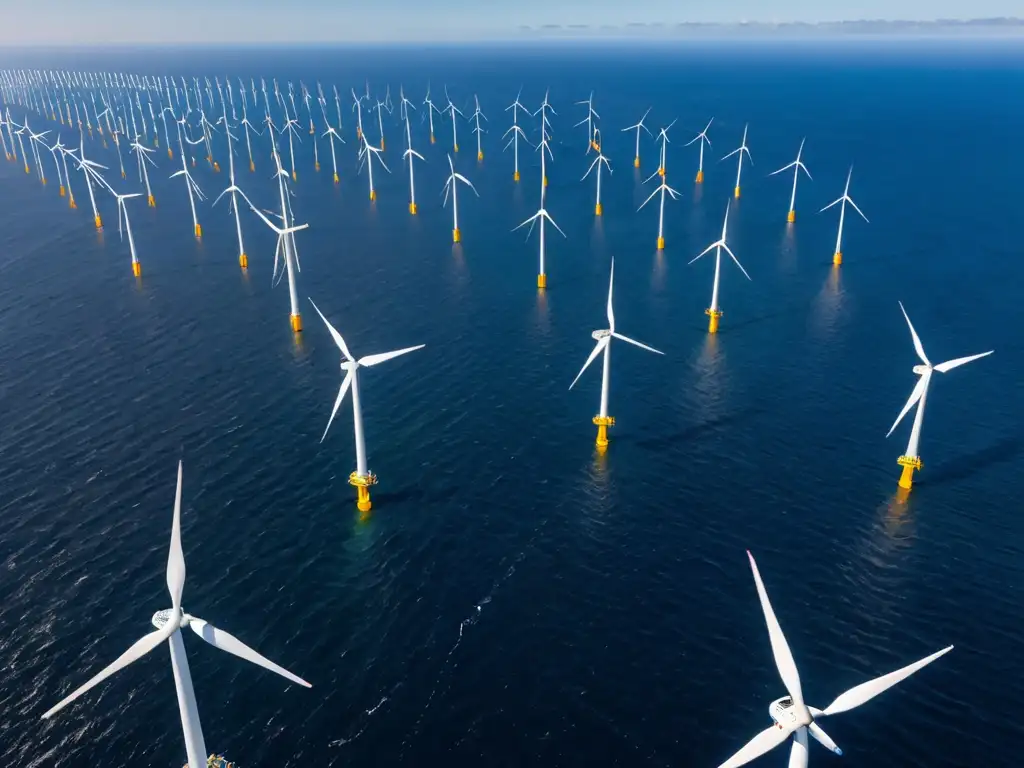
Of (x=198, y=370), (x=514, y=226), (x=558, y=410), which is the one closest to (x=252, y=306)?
(x=198, y=370)

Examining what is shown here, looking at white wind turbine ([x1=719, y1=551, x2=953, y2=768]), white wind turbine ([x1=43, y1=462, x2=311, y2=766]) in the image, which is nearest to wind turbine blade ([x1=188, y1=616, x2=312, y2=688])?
white wind turbine ([x1=43, y1=462, x2=311, y2=766])

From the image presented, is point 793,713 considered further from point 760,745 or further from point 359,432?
point 359,432

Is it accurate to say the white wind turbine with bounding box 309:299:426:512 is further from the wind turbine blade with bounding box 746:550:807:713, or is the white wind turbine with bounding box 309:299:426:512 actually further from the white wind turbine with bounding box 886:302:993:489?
the white wind turbine with bounding box 886:302:993:489

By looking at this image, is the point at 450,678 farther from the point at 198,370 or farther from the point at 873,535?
the point at 198,370

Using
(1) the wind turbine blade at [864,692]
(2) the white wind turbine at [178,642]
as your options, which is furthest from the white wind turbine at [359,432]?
(1) the wind turbine blade at [864,692]

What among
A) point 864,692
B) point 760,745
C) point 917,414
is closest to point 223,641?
point 760,745

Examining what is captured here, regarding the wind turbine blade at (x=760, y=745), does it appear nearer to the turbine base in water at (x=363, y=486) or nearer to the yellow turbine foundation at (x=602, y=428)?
the turbine base in water at (x=363, y=486)
